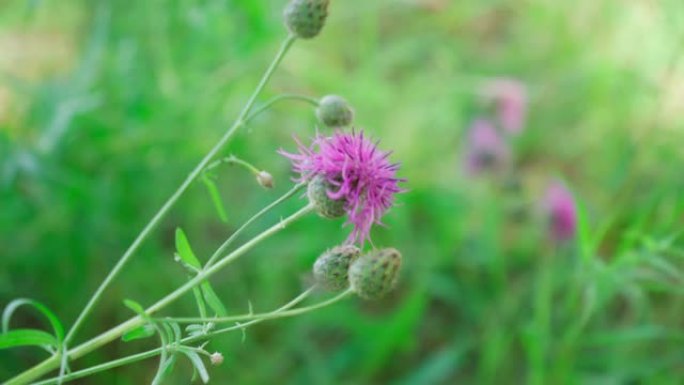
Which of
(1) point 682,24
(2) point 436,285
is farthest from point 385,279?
(1) point 682,24

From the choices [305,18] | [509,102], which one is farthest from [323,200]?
[509,102]

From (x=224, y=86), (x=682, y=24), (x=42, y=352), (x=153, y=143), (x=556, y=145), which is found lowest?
(x=42, y=352)

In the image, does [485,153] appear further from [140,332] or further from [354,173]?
[140,332]

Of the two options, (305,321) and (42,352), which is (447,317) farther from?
(42,352)

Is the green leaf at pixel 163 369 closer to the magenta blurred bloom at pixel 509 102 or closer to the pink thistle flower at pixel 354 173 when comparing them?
the pink thistle flower at pixel 354 173

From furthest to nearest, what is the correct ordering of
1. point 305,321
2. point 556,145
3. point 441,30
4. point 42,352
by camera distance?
1. point 441,30
2. point 556,145
3. point 305,321
4. point 42,352

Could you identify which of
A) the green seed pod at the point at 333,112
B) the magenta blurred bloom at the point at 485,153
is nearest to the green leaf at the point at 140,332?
the green seed pod at the point at 333,112
